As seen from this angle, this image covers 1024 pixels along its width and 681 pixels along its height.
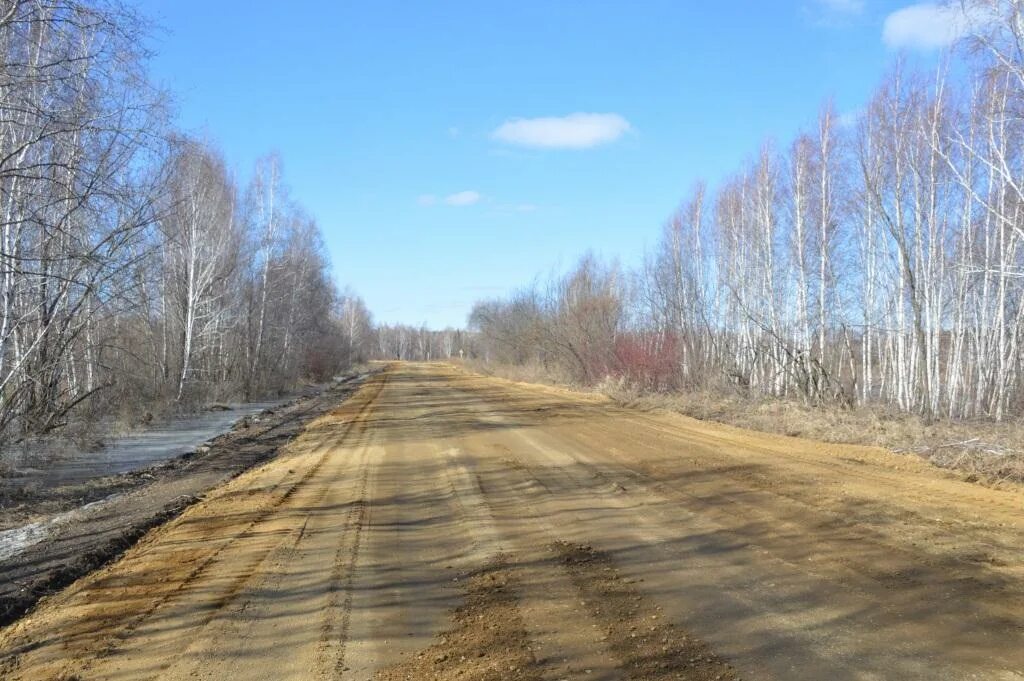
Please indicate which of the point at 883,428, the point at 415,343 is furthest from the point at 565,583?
the point at 415,343

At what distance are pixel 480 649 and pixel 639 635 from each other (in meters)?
1.03

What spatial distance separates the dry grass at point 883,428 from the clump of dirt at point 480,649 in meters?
7.50

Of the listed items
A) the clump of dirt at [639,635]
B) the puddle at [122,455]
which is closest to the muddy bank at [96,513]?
the puddle at [122,455]

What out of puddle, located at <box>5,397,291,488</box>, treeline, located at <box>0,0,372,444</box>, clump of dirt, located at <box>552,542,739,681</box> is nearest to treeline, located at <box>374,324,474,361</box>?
treeline, located at <box>0,0,372,444</box>

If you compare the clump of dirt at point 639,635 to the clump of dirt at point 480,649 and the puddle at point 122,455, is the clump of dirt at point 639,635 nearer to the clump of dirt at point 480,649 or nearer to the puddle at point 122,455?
the clump of dirt at point 480,649

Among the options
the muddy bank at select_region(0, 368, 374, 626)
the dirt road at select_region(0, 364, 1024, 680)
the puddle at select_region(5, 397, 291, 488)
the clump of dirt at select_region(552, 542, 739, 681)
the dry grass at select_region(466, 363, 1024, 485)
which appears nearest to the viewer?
the clump of dirt at select_region(552, 542, 739, 681)

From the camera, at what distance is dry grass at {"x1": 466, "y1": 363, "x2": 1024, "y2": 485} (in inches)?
378

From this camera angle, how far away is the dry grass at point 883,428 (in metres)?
9.59

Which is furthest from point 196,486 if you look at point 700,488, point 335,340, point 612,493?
point 335,340

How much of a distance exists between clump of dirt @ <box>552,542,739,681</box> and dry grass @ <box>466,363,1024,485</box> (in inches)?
257

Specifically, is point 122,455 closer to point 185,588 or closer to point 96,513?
point 96,513

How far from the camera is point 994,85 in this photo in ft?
47.4

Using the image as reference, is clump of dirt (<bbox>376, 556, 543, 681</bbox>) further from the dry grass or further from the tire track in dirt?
the dry grass

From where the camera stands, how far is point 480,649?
4055 mm
